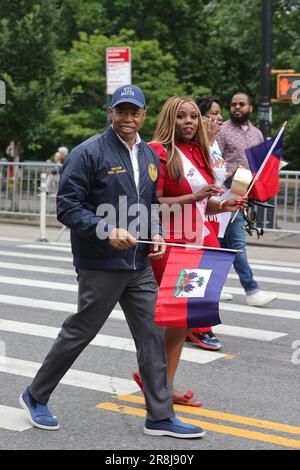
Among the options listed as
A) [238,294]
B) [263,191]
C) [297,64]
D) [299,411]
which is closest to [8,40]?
[297,64]

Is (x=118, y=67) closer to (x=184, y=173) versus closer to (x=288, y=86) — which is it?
(x=288, y=86)

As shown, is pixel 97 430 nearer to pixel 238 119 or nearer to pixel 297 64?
pixel 238 119

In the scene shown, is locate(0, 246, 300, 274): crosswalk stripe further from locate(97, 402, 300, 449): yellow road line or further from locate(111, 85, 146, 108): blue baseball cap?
locate(111, 85, 146, 108): blue baseball cap

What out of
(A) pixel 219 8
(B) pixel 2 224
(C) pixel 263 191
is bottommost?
(B) pixel 2 224

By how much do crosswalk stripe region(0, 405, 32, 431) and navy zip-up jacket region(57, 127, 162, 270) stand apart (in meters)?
0.96

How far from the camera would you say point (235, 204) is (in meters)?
5.75

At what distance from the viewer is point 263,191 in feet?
20.4

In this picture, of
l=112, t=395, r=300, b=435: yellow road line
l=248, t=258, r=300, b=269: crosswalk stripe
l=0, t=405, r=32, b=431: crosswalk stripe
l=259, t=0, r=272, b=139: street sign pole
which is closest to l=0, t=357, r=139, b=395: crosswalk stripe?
l=112, t=395, r=300, b=435: yellow road line

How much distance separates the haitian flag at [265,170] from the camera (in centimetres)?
620

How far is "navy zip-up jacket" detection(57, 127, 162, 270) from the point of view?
464cm

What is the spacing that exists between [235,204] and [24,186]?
11.7 metres

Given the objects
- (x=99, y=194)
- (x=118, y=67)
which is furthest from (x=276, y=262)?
(x=99, y=194)

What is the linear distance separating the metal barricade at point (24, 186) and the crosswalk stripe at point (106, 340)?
8.89 metres
